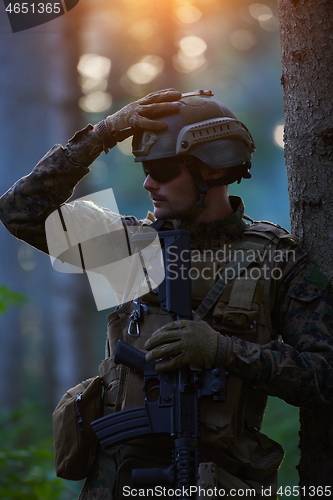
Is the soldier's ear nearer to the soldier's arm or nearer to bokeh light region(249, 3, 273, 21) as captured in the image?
the soldier's arm

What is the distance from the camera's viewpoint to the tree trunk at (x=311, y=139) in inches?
115

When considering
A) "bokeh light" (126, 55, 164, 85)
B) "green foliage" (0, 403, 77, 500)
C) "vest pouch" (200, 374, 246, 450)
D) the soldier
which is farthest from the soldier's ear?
"bokeh light" (126, 55, 164, 85)

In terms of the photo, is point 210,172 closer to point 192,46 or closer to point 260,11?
point 192,46

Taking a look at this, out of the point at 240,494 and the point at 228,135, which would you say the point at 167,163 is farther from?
the point at 240,494

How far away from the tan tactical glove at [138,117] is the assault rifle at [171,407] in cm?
62

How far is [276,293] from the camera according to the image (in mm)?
2840

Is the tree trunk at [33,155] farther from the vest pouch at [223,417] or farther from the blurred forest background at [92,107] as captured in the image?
the vest pouch at [223,417]

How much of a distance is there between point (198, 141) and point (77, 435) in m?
1.56

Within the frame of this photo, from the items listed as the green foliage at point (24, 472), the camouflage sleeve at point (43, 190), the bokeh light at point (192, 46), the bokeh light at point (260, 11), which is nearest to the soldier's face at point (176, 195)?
the camouflage sleeve at point (43, 190)

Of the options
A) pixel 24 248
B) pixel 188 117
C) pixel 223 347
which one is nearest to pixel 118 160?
pixel 24 248

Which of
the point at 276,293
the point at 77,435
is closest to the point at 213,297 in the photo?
the point at 276,293

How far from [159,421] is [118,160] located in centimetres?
615

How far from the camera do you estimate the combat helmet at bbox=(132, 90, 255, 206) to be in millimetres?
2916

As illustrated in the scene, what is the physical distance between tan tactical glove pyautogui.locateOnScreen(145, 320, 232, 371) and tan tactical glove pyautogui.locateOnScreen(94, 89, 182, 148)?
1.05m
